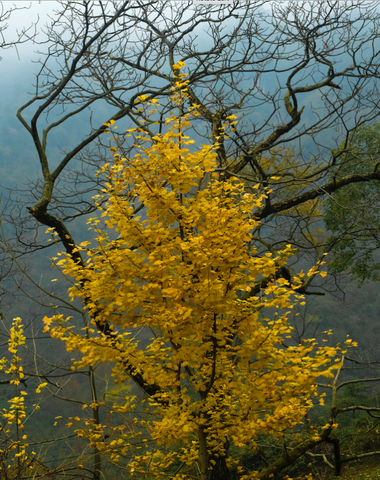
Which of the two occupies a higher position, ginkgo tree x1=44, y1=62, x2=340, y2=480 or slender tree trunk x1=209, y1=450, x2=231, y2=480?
ginkgo tree x1=44, y1=62, x2=340, y2=480

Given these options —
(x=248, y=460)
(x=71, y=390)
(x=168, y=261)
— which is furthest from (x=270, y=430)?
(x=71, y=390)

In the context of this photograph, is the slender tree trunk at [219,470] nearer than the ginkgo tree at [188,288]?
No

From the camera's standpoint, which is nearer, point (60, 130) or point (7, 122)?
point (7, 122)

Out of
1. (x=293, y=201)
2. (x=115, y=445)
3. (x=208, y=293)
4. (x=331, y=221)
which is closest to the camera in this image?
(x=208, y=293)

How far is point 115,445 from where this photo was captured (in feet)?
11.9

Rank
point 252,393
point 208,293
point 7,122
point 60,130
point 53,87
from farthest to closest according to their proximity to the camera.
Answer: point 60,130 < point 7,122 < point 53,87 < point 252,393 < point 208,293

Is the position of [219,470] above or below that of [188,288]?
below

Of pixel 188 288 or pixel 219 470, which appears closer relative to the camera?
pixel 188 288

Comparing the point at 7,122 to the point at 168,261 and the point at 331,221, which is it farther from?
the point at 168,261

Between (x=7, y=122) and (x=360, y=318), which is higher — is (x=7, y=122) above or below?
above

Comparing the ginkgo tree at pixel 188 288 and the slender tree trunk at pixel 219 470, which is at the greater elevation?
the ginkgo tree at pixel 188 288

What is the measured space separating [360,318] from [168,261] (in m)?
31.8

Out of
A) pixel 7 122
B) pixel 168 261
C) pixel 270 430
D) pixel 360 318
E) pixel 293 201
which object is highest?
pixel 7 122

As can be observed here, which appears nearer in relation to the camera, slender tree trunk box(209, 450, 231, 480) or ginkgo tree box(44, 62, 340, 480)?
ginkgo tree box(44, 62, 340, 480)
